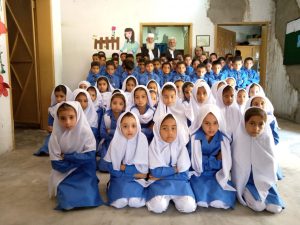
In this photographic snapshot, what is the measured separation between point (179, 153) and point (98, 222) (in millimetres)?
847

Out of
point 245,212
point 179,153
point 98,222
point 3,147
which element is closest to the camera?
point 98,222

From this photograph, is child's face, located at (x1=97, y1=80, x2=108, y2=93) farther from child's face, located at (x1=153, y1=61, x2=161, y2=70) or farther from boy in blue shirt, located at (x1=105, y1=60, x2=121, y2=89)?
child's face, located at (x1=153, y1=61, x2=161, y2=70)

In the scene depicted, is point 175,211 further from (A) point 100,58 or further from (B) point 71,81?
(B) point 71,81

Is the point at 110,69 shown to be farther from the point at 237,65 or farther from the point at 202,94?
the point at 237,65

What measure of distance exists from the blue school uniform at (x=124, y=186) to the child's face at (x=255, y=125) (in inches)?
40.2

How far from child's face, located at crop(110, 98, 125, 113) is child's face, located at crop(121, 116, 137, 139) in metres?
0.89

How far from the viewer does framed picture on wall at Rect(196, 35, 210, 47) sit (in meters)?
7.09

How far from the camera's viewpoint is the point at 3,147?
3.69 m

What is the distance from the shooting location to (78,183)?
7.54 feet

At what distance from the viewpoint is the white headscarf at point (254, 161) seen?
7.44ft

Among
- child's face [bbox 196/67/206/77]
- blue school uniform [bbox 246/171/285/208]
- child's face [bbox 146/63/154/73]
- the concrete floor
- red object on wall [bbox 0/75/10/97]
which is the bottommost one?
the concrete floor

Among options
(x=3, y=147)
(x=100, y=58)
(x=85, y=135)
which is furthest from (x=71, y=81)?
(x=85, y=135)

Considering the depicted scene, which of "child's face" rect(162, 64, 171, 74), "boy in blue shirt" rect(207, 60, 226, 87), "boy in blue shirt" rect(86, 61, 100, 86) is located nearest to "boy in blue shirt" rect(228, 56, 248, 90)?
"boy in blue shirt" rect(207, 60, 226, 87)

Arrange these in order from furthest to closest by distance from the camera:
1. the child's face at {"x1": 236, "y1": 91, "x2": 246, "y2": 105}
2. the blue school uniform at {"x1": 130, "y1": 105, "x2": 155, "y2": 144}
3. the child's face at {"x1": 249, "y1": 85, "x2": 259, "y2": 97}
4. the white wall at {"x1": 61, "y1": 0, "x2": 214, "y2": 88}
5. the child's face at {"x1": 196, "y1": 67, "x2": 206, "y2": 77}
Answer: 1. the white wall at {"x1": 61, "y1": 0, "x2": 214, "y2": 88}
2. the child's face at {"x1": 196, "y1": 67, "x2": 206, "y2": 77}
3. the child's face at {"x1": 249, "y1": 85, "x2": 259, "y2": 97}
4. the child's face at {"x1": 236, "y1": 91, "x2": 246, "y2": 105}
5. the blue school uniform at {"x1": 130, "y1": 105, "x2": 155, "y2": 144}
